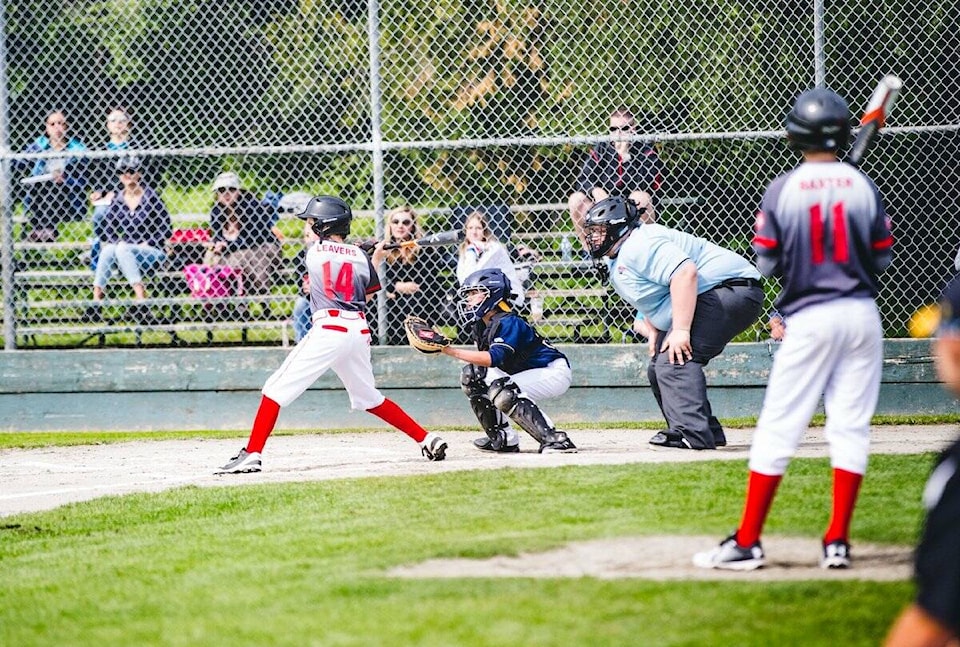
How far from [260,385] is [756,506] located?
6.92m

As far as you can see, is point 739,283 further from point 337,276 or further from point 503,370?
point 337,276

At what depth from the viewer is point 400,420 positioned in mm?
8703

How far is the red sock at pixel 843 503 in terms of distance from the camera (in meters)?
5.09

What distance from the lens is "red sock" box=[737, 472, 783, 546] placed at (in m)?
5.07

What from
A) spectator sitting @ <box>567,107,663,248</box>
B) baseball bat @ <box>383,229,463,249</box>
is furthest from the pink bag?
spectator sitting @ <box>567,107,663,248</box>

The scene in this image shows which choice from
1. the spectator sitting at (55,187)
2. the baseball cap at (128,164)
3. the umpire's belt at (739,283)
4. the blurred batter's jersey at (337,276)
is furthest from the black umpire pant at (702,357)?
the spectator sitting at (55,187)

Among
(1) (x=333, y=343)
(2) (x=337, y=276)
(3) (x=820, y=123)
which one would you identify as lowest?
(1) (x=333, y=343)

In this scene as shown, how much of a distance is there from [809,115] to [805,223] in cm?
45

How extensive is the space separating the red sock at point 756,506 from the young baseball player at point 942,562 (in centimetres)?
175

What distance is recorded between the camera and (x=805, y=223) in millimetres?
5176

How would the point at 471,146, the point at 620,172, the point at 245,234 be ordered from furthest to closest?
1. the point at 245,234
2. the point at 620,172
3. the point at 471,146

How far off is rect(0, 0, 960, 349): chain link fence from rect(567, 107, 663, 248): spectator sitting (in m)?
0.04

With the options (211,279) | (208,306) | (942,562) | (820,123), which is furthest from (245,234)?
(942,562)

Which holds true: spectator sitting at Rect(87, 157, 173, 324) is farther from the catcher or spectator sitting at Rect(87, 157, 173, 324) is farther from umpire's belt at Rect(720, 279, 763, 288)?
umpire's belt at Rect(720, 279, 763, 288)
